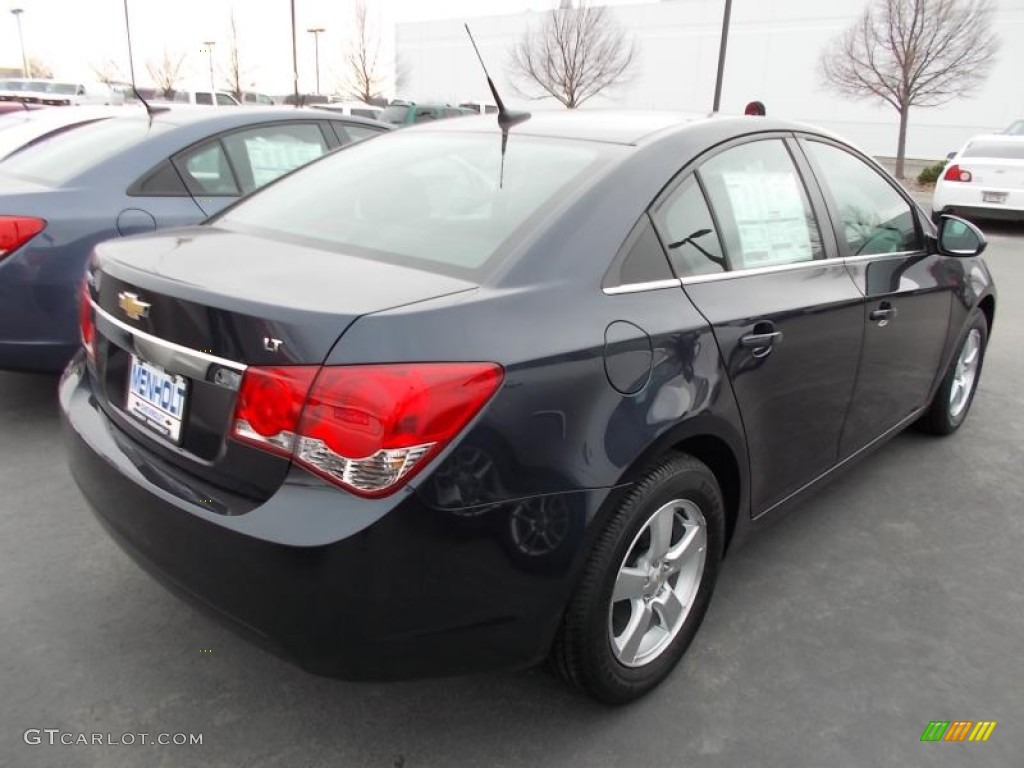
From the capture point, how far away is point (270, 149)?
4988mm

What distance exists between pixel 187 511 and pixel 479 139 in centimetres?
150

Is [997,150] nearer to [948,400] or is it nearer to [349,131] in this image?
[948,400]

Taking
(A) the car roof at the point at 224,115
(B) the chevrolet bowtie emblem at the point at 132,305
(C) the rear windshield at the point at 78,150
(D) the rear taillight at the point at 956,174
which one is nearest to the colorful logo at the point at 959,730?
(B) the chevrolet bowtie emblem at the point at 132,305

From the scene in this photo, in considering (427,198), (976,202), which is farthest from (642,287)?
(976,202)

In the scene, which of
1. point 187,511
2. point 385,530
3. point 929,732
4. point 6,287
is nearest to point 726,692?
point 929,732

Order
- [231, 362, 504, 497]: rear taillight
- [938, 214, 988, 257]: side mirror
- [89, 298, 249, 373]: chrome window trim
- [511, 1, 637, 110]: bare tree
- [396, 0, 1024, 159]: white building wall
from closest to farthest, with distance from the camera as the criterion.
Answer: [231, 362, 504, 497]: rear taillight
[89, 298, 249, 373]: chrome window trim
[938, 214, 988, 257]: side mirror
[396, 0, 1024, 159]: white building wall
[511, 1, 637, 110]: bare tree

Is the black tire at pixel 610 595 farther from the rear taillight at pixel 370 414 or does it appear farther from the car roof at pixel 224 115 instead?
the car roof at pixel 224 115

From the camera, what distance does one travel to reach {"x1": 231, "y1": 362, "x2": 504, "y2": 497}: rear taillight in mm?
1643

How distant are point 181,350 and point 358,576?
66 centimetres

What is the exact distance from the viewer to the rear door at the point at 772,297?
91.9 inches

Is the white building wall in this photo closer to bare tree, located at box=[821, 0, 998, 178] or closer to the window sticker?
bare tree, located at box=[821, 0, 998, 178]

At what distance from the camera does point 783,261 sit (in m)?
2.67


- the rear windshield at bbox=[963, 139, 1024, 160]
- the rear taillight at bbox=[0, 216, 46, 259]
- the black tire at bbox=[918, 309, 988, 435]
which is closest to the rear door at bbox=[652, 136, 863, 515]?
the black tire at bbox=[918, 309, 988, 435]

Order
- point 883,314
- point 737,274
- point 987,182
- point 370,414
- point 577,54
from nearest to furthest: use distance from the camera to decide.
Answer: point 370,414 → point 737,274 → point 883,314 → point 987,182 → point 577,54
